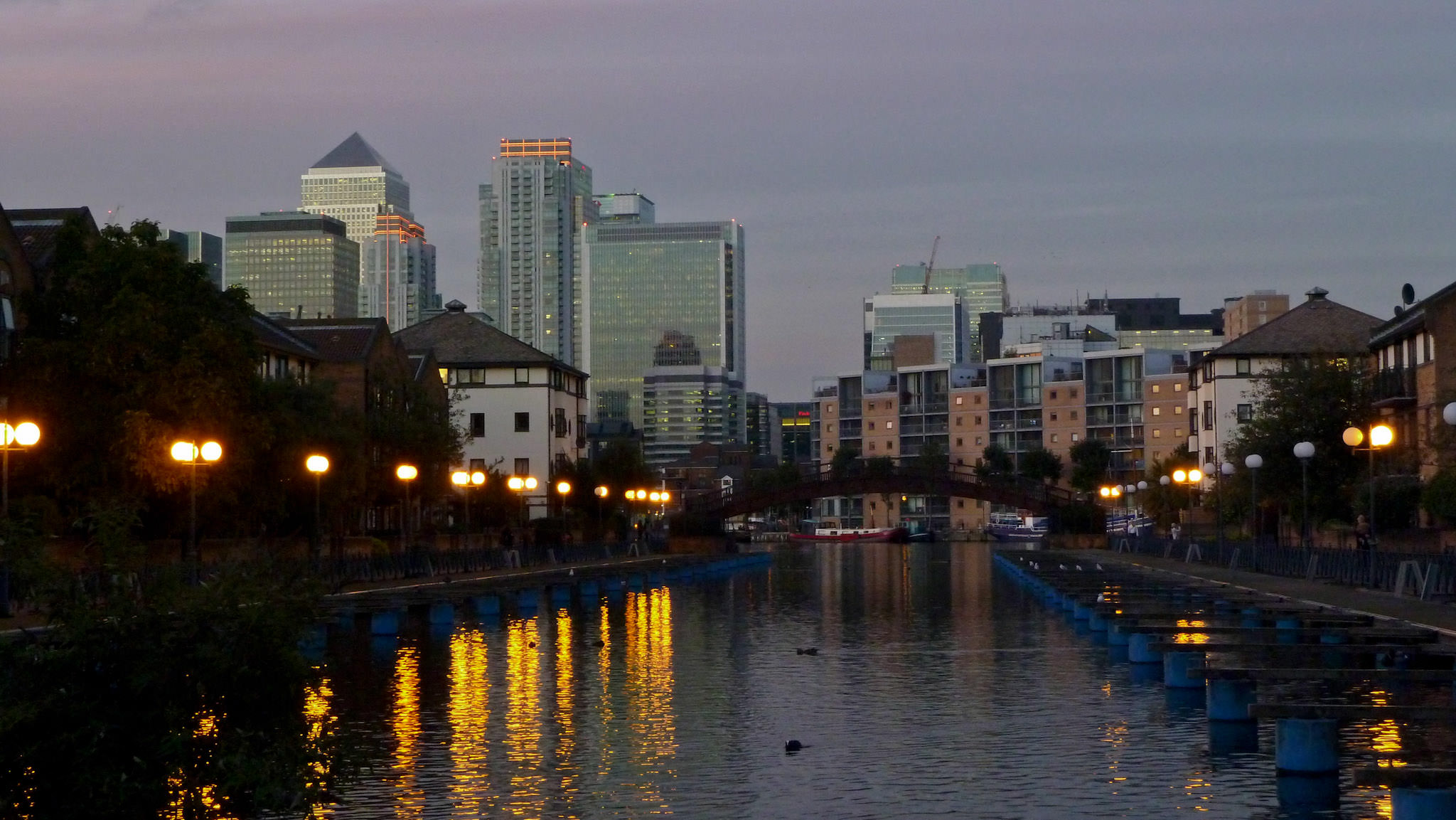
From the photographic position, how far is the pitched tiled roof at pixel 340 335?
81125 mm

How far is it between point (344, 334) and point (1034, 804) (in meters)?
69.5

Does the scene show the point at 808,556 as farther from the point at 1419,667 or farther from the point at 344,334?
the point at 1419,667

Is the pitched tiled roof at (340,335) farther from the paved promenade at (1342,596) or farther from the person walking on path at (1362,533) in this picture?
the person walking on path at (1362,533)

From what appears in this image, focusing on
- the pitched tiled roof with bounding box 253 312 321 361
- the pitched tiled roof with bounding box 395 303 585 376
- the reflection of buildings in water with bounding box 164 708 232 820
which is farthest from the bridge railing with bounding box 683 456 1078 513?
the reflection of buildings in water with bounding box 164 708 232 820

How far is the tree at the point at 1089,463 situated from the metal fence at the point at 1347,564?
10228 centimetres

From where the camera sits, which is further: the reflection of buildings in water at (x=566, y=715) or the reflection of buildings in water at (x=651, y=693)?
the reflection of buildings in water at (x=651, y=693)

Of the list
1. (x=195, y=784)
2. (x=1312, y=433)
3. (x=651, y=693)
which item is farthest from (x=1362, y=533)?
(x=195, y=784)

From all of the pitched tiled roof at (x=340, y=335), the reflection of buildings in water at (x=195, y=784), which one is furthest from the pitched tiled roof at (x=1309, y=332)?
the reflection of buildings in water at (x=195, y=784)

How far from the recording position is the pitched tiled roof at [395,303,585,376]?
110 meters

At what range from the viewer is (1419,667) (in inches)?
1118

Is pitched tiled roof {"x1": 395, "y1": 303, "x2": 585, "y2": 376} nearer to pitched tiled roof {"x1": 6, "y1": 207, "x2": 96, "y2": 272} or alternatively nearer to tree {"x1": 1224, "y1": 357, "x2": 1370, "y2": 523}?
pitched tiled roof {"x1": 6, "y1": 207, "x2": 96, "y2": 272}

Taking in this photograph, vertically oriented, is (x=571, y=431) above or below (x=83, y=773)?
above

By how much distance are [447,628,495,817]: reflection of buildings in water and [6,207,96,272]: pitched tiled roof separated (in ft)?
85.2

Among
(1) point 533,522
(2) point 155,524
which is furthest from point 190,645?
(1) point 533,522
